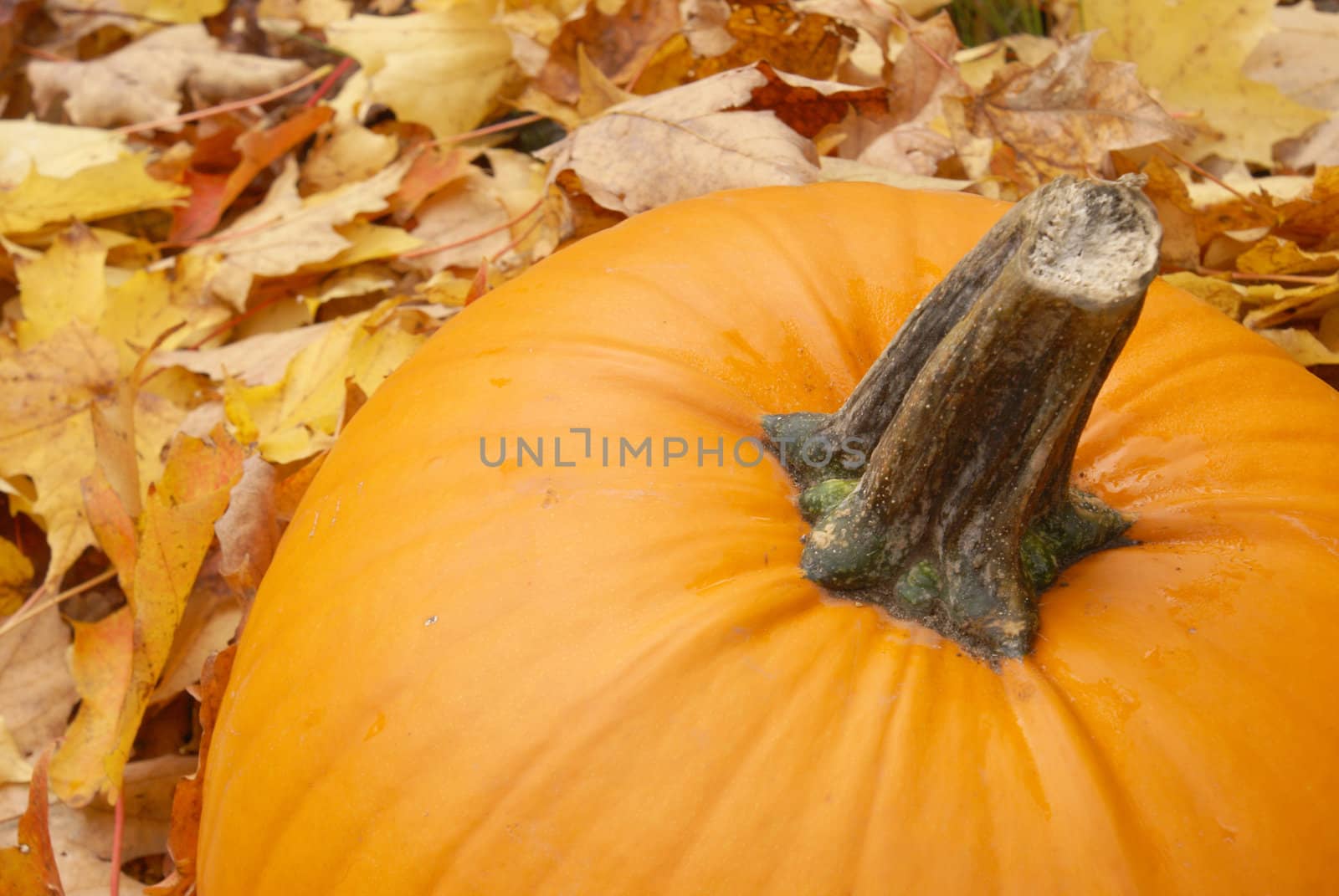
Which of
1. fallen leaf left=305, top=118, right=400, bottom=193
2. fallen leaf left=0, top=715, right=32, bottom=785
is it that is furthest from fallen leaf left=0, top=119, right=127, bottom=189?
fallen leaf left=0, top=715, right=32, bottom=785

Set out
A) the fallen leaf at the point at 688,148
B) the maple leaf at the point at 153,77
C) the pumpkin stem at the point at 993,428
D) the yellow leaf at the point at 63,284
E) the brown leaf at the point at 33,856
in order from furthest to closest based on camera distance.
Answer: the maple leaf at the point at 153,77 < the yellow leaf at the point at 63,284 < the fallen leaf at the point at 688,148 < the brown leaf at the point at 33,856 < the pumpkin stem at the point at 993,428

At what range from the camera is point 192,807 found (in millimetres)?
1490

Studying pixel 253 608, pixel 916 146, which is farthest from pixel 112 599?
pixel 916 146

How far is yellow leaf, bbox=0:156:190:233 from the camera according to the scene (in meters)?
2.45

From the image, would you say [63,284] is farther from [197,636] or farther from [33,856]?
[33,856]

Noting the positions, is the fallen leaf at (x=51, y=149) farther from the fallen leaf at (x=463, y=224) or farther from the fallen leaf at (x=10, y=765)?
the fallen leaf at (x=10, y=765)

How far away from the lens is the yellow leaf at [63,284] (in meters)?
2.23

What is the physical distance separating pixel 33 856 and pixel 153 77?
7.52 feet

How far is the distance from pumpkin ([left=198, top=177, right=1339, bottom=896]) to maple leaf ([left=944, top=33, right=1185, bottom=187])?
2.83 ft

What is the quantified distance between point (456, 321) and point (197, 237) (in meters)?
1.53

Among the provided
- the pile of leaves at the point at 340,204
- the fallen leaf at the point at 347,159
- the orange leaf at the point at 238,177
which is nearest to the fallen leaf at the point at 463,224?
the pile of leaves at the point at 340,204

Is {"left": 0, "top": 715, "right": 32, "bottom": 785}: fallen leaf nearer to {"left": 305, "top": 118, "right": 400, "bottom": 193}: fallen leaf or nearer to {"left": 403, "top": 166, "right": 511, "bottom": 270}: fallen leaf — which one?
{"left": 403, "top": 166, "right": 511, "bottom": 270}: fallen leaf

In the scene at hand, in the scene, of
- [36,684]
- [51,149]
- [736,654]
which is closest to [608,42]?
[51,149]

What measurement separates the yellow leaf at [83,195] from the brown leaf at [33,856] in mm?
1456
